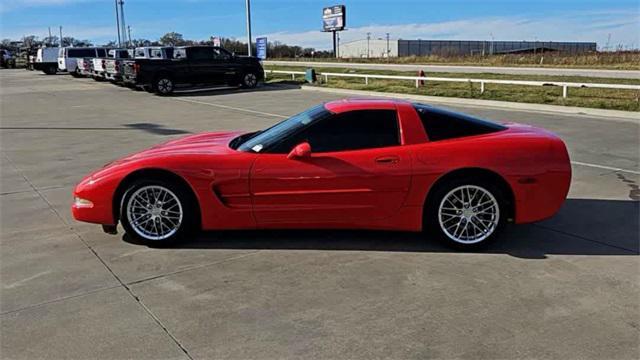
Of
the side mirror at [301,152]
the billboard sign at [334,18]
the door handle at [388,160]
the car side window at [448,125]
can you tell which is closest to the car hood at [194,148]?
the side mirror at [301,152]

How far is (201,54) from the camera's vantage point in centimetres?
2495

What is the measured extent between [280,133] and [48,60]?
46.1 meters

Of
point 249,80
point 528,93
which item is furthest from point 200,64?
point 528,93

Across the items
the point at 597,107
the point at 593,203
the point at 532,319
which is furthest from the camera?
the point at 597,107

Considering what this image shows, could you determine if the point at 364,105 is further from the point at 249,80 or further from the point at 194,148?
the point at 249,80

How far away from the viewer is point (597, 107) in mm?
15359

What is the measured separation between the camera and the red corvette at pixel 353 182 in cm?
486

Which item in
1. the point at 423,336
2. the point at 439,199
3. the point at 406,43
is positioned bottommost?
the point at 423,336

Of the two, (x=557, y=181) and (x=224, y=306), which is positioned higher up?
(x=557, y=181)

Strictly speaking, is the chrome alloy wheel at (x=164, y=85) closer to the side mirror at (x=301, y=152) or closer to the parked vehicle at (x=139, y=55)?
the parked vehicle at (x=139, y=55)

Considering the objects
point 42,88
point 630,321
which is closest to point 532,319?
point 630,321

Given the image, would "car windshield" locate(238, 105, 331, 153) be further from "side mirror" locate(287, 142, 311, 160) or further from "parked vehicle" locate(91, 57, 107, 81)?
"parked vehicle" locate(91, 57, 107, 81)

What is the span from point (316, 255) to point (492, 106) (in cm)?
1411

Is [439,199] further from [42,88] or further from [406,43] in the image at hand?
[406,43]
